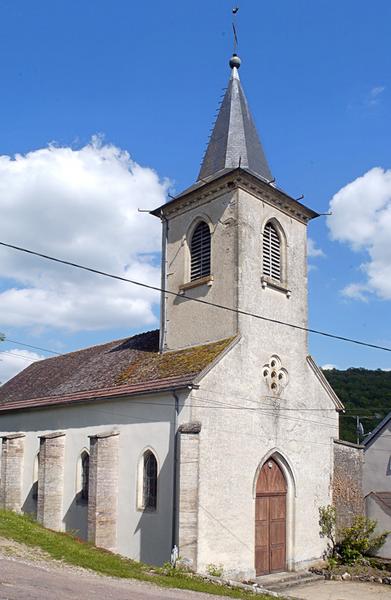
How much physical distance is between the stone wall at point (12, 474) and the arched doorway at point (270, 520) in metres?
11.2

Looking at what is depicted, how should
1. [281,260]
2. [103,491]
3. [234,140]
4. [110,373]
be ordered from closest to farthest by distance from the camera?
[103,491]
[281,260]
[110,373]
[234,140]

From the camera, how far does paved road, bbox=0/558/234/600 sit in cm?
1023

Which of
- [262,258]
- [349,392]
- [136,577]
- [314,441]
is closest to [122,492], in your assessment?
[136,577]

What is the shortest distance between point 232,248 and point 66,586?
12.4m

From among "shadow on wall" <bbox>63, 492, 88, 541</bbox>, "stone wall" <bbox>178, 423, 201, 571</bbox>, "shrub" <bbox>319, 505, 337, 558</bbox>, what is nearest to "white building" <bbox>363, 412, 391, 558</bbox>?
"shrub" <bbox>319, 505, 337, 558</bbox>

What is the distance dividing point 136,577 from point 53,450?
901 cm

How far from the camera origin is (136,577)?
14.1 metres

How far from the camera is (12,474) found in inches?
984

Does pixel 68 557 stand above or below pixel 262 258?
below

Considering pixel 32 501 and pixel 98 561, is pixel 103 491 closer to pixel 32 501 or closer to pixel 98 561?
pixel 98 561

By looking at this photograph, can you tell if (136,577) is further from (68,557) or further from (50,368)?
(50,368)

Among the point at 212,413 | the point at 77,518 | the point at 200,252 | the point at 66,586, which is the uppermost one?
the point at 200,252

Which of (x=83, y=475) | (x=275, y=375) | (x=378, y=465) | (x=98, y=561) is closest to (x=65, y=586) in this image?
(x=98, y=561)

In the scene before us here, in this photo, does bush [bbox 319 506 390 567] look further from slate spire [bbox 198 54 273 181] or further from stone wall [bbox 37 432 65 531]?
slate spire [bbox 198 54 273 181]
